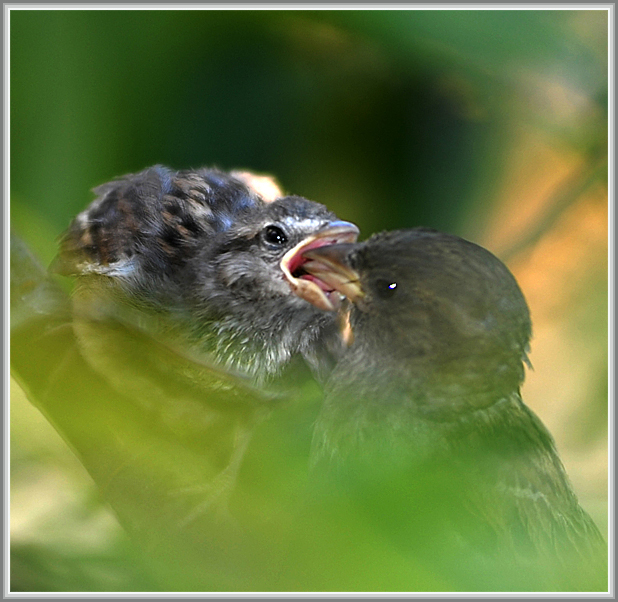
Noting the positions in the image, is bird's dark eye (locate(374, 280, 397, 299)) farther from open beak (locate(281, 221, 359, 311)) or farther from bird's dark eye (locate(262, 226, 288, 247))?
bird's dark eye (locate(262, 226, 288, 247))

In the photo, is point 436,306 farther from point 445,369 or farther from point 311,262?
point 311,262

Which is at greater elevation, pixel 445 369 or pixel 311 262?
pixel 311 262

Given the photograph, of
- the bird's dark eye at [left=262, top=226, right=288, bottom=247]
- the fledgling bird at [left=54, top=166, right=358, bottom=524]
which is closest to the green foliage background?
the fledgling bird at [left=54, top=166, right=358, bottom=524]

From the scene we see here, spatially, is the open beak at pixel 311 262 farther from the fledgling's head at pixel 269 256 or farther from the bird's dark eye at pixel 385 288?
the bird's dark eye at pixel 385 288

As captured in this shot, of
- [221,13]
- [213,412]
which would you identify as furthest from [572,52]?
[213,412]

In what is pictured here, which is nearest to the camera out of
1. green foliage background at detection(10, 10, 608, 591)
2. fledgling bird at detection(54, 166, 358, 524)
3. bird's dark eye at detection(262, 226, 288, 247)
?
green foliage background at detection(10, 10, 608, 591)

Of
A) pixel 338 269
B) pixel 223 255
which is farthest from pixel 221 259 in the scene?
pixel 338 269

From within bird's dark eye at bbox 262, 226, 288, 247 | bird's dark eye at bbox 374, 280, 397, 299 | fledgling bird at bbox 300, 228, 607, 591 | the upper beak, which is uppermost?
bird's dark eye at bbox 262, 226, 288, 247
